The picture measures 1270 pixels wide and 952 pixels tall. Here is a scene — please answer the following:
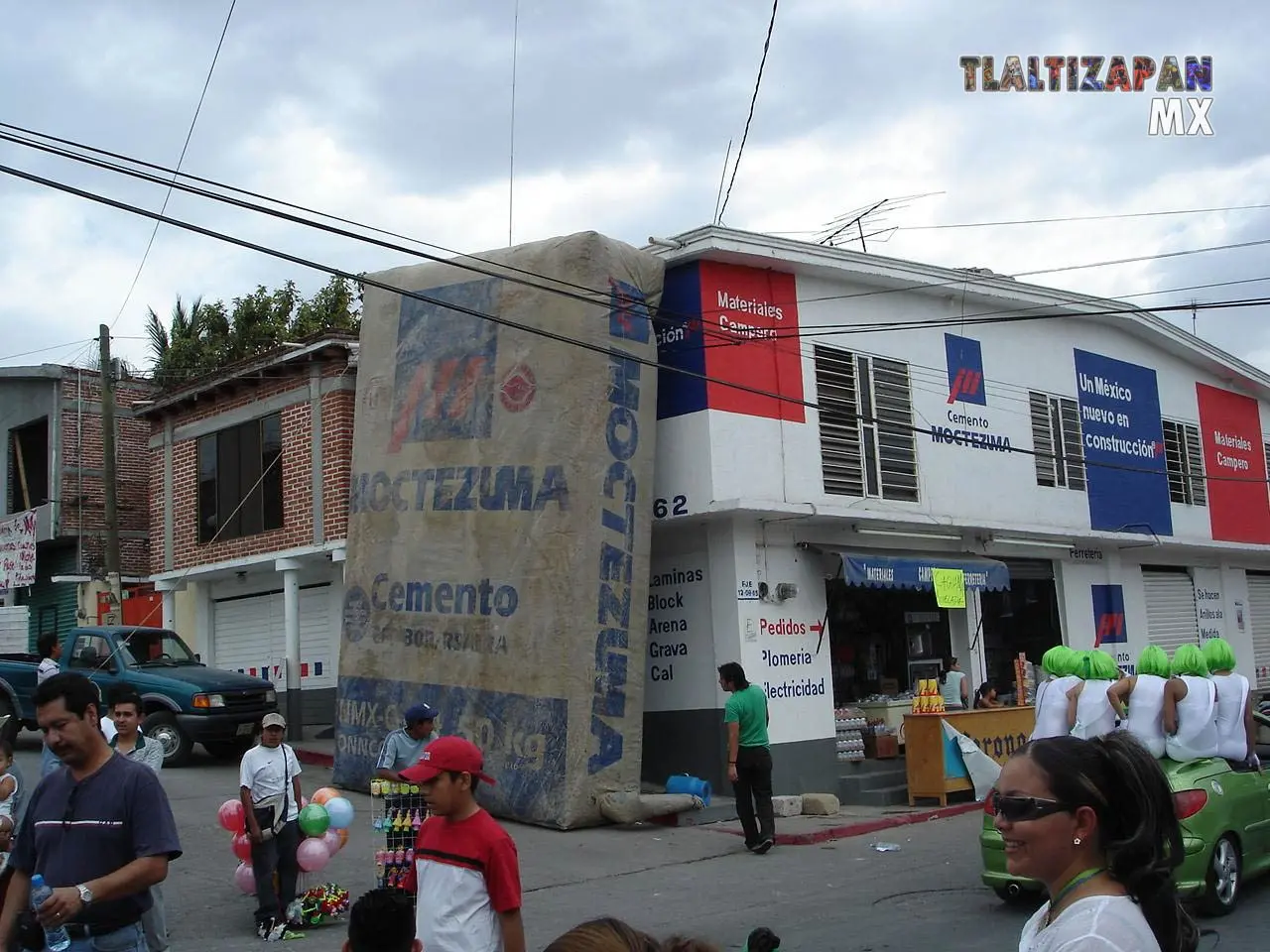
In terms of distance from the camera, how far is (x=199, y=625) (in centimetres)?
2316

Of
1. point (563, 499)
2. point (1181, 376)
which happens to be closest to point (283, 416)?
point (563, 499)

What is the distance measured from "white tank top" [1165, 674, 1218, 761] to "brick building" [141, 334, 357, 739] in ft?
40.9

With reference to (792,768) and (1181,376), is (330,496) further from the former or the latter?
(1181,376)

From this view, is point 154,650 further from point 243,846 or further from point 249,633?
point 243,846

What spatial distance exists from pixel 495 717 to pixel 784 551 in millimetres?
4241

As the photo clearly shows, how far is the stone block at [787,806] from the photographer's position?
14642 mm

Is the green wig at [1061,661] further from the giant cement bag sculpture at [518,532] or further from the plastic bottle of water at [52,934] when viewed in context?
the plastic bottle of water at [52,934]

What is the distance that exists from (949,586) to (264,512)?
10.8 metres

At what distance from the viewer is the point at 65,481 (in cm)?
2633

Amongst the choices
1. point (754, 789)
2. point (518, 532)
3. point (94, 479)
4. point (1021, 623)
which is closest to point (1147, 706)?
point (754, 789)

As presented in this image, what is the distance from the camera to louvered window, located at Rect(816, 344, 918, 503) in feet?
55.0

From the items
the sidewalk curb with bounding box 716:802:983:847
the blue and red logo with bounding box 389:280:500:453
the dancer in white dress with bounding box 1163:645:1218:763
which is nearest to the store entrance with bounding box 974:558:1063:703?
the sidewalk curb with bounding box 716:802:983:847

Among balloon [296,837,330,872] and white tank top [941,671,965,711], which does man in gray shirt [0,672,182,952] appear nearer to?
balloon [296,837,330,872]

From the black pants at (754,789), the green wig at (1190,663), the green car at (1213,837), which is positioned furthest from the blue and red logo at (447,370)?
the green car at (1213,837)
